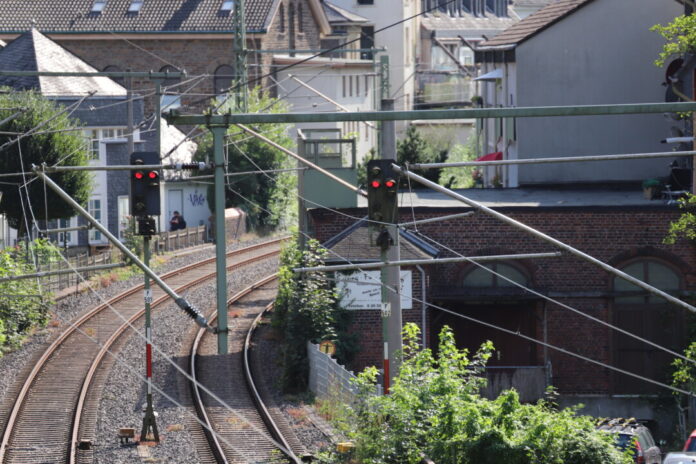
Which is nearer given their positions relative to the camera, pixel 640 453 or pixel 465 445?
pixel 465 445

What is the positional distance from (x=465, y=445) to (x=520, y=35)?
2508 cm

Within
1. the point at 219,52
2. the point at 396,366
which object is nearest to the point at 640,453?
the point at 396,366

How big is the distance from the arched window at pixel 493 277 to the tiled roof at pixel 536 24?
1108 cm

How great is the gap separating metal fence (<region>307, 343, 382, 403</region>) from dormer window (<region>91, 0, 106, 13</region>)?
35.0 metres

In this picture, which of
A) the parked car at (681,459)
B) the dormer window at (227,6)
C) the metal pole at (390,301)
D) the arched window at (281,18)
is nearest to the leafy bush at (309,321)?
the metal pole at (390,301)

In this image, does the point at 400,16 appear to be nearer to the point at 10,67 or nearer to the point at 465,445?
the point at 10,67

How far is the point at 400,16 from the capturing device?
79.9m

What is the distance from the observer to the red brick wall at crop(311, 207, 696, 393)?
24547 mm

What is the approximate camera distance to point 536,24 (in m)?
36.5

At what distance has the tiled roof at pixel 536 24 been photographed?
3378 cm

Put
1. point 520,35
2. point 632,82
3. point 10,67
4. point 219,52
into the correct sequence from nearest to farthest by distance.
Answer: point 632,82 < point 520,35 < point 10,67 < point 219,52

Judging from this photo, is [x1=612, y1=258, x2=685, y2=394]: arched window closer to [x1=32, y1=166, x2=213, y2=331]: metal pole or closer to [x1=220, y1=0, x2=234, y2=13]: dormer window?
[x1=32, y1=166, x2=213, y2=331]: metal pole

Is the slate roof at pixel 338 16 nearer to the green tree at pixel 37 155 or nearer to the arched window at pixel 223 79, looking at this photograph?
the arched window at pixel 223 79

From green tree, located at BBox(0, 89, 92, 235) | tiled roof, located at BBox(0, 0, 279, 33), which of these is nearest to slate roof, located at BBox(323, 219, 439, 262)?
green tree, located at BBox(0, 89, 92, 235)
